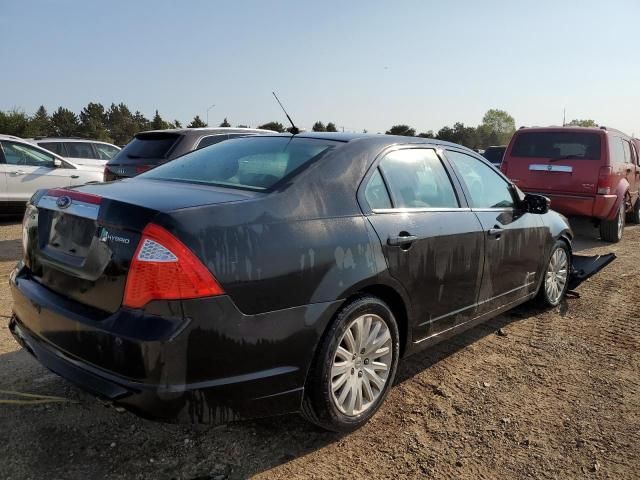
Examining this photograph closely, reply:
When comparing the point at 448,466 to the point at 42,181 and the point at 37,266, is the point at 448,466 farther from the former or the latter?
the point at 42,181

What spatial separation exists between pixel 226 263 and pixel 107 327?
0.56m

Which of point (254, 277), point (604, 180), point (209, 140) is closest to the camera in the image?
point (254, 277)

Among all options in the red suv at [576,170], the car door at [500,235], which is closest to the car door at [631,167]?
the red suv at [576,170]

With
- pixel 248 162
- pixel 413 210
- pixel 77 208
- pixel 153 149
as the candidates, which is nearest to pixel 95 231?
pixel 77 208

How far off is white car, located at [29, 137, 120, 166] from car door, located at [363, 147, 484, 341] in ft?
36.7

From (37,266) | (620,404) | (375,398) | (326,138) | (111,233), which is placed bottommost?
(620,404)

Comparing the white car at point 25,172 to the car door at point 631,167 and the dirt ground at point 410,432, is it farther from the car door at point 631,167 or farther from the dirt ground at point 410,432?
the car door at point 631,167

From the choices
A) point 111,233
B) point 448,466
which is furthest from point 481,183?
point 111,233

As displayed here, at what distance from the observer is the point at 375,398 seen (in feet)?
9.64

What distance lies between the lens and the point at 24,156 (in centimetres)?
979

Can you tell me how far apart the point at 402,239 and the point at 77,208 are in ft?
5.45

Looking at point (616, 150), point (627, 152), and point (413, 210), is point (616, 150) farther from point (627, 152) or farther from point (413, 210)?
point (413, 210)

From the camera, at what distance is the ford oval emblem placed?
2512mm

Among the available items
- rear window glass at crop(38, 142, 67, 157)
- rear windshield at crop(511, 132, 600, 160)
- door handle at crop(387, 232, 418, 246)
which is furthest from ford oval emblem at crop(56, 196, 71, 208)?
rear window glass at crop(38, 142, 67, 157)
